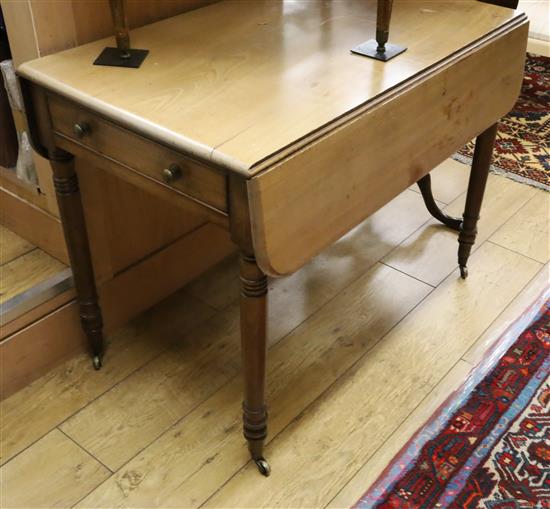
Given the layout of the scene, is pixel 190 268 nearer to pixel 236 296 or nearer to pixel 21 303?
pixel 236 296

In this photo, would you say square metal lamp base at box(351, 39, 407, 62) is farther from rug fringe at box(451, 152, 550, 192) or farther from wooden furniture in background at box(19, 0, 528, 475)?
rug fringe at box(451, 152, 550, 192)

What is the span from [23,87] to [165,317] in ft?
2.43

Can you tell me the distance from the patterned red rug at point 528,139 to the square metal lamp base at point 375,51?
50.3 inches

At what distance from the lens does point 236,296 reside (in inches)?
79.4

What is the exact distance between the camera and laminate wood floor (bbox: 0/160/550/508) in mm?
1520

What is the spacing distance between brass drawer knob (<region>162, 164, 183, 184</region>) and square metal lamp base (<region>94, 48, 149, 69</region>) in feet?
0.91

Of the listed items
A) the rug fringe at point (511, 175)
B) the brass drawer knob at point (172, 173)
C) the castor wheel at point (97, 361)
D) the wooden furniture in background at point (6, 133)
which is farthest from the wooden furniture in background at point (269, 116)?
the rug fringe at point (511, 175)

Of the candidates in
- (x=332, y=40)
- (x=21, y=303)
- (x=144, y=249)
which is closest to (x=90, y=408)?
(x=21, y=303)

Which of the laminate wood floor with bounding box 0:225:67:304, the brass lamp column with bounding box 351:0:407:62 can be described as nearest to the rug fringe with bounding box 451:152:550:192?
the brass lamp column with bounding box 351:0:407:62

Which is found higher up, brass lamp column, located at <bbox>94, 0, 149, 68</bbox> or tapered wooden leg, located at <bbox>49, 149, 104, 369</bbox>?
brass lamp column, located at <bbox>94, 0, 149, 68</bbox>

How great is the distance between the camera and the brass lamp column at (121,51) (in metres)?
1.37

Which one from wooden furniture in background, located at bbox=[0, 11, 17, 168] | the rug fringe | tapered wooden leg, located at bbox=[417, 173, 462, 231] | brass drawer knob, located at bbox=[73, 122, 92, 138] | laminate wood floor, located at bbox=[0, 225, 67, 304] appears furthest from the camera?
the rug fringe

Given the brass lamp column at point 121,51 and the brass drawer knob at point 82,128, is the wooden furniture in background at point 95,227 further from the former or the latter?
the brass drawer knob at point 82,128

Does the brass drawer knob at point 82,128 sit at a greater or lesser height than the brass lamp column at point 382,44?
lesser
